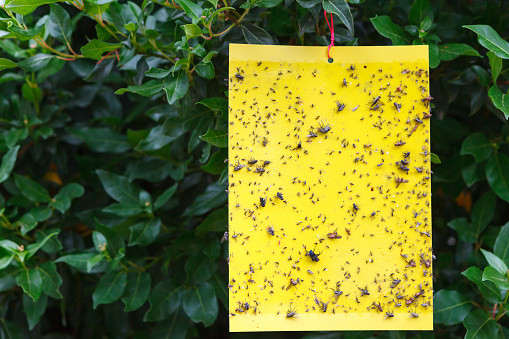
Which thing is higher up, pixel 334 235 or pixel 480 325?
pixel 334 235

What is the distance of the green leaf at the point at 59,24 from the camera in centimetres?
99

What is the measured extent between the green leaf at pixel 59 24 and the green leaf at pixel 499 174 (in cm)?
96

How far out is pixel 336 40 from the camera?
87cm

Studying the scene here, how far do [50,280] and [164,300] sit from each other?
0.25 meters

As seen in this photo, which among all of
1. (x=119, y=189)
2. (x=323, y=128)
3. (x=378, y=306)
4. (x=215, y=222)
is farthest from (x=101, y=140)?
(x=378, y=306)

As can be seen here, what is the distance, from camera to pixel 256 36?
0.81 metres

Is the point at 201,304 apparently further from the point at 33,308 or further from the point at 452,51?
the point at 452,51

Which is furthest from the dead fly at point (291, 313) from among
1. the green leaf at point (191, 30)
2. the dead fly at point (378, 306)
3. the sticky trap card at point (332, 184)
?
the green leaf at point (191, 30)

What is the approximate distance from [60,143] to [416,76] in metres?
0.96

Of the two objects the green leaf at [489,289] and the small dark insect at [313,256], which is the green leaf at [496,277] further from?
the small dark insect at [313,256]

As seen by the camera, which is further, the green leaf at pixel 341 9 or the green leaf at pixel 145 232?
the green leaf at pixel 145 232

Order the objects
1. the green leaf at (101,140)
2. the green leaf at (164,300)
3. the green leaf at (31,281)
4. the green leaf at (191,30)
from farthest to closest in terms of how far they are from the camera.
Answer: the green leaf at (101,140)
the green leaf at (164,300)
the green leaf at (31,281)
the green leaf at (191,30)

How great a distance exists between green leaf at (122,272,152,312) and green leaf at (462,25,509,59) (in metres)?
0.84

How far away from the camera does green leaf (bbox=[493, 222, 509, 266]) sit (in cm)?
91
